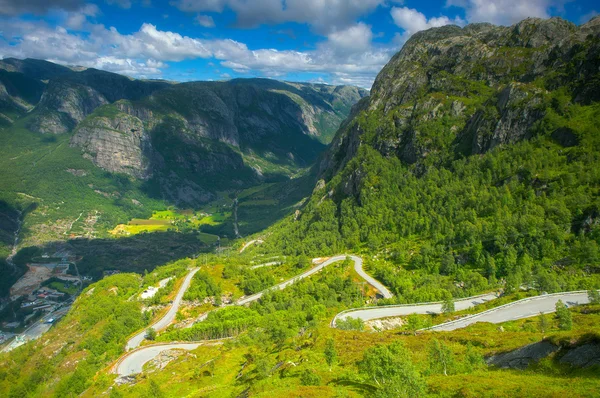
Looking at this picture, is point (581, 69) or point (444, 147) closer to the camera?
point (581, 69)

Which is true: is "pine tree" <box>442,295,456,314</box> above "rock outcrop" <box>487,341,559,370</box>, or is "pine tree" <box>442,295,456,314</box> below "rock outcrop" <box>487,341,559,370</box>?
below

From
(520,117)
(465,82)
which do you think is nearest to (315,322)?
(520,117)

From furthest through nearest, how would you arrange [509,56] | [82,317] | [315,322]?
[509,56], [82,317], [315,322]

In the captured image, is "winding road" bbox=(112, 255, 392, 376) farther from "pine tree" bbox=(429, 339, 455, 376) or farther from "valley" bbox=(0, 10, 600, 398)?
"pine tree" bbox=(429, 339, 455, 376)

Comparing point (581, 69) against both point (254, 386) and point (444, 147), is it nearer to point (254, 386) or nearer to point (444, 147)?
point (444, 147)

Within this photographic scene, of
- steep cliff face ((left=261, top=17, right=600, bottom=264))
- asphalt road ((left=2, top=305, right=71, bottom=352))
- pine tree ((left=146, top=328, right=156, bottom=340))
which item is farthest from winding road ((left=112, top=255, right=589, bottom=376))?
asphalt road ((left=2, top=305, right=71, bottom=352))

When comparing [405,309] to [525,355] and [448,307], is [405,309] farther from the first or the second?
[525,355]

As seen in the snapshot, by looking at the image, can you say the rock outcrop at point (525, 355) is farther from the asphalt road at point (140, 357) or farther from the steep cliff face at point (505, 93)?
the steep cliff face at point (505, 93)
